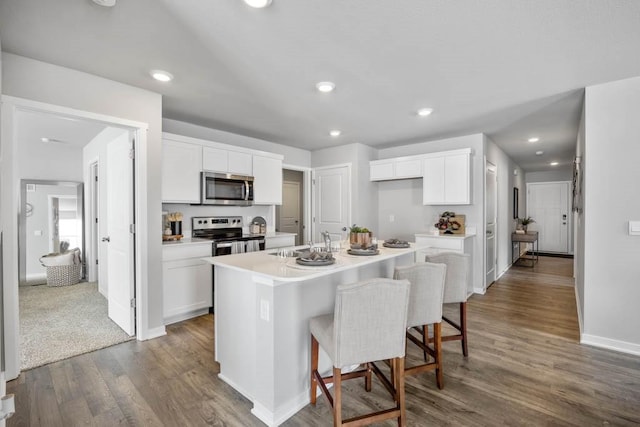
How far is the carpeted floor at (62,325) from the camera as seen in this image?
2691 millimetres

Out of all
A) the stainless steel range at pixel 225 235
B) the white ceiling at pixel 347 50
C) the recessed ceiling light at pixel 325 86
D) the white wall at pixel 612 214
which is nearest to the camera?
the white ceiling at pixel 347 50

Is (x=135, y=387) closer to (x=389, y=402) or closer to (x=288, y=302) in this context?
(x=288, y=302)

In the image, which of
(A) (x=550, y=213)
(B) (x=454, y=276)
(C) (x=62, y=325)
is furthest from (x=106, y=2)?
(A) (x=550, y=213)

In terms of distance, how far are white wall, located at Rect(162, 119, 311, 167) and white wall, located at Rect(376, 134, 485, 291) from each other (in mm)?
1569

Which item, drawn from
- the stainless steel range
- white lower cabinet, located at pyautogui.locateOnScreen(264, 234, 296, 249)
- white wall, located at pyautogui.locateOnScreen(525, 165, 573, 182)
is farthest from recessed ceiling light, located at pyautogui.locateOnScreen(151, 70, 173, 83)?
white wall, located at pyautogui.locateOnScreen(525, 165, 573, 182)

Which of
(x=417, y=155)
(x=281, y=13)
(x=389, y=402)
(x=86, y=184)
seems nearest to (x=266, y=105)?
(x=281, y=13)

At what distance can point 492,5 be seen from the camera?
1730 mm

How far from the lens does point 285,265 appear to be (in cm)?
197

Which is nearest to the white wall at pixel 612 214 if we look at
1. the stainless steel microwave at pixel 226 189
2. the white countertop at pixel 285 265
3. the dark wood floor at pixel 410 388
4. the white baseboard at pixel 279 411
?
the dark wood floor at pixel 410 388

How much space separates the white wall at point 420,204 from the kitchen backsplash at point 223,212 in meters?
2.14

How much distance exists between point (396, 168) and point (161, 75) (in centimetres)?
375

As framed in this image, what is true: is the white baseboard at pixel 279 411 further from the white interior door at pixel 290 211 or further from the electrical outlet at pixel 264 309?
the white interior door at pixel 290 211

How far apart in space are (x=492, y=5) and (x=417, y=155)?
3291 mm

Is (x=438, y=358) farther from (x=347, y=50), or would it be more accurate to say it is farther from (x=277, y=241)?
(x=277, y=241)
